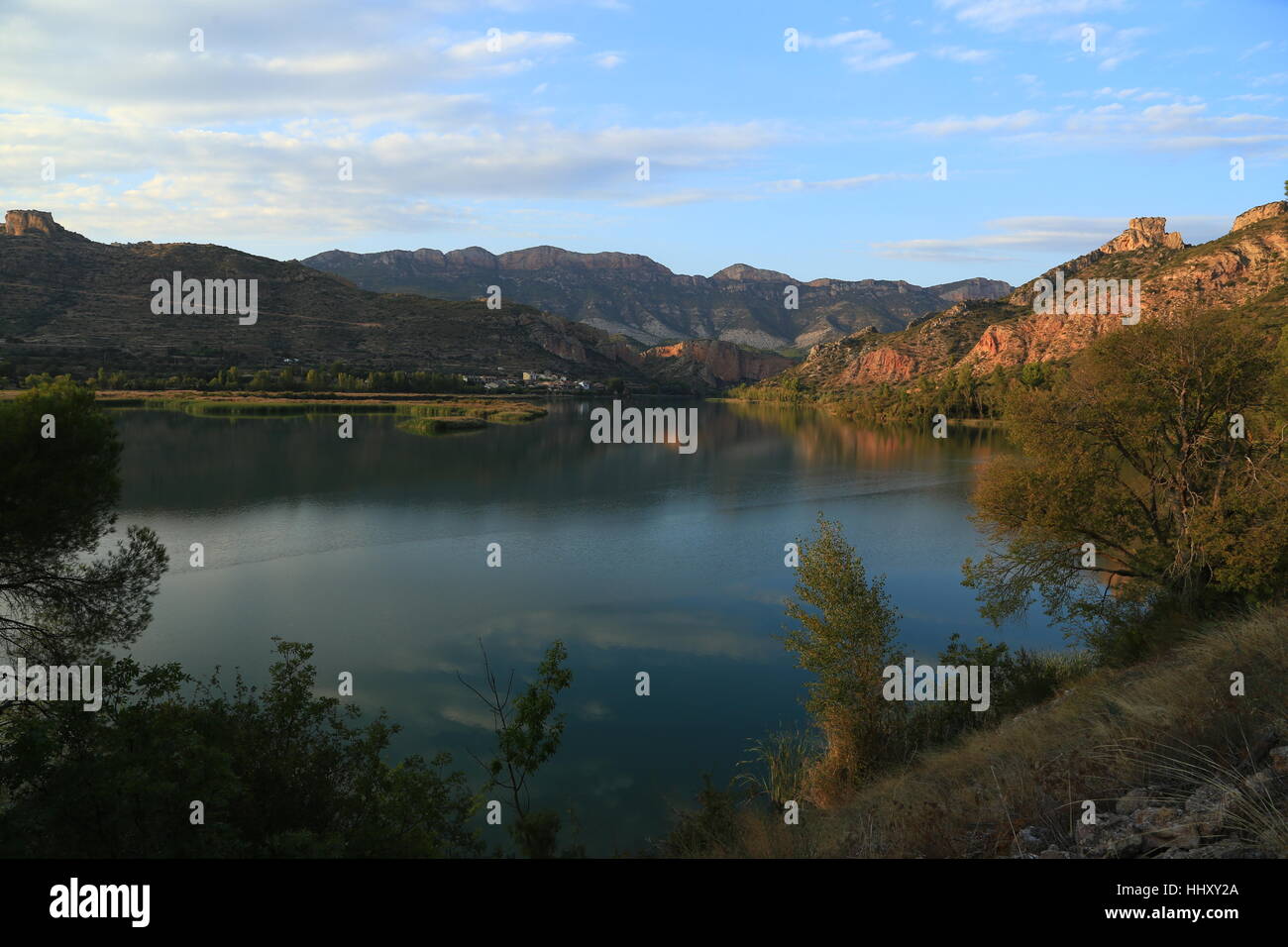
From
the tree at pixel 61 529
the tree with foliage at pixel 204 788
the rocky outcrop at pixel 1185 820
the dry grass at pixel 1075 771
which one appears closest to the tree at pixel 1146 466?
the dry grass at pixel 1075 771

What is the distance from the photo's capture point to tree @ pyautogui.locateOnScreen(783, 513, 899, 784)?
14.5 m

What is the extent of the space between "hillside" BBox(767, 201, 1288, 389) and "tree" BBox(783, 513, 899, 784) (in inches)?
2776

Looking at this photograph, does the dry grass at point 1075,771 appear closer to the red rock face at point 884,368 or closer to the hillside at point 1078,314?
the hillside at point 1078,314

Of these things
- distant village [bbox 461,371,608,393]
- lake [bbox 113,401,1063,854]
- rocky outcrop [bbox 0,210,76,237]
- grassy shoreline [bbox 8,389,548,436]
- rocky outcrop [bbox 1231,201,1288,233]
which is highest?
rocky outcrop [bbox 0,210,76,237]

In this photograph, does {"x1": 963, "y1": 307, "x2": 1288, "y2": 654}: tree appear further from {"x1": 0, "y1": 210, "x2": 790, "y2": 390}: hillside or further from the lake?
{"x1": 0, "y1": 210, "x2": 790, "y2": 390}: hillside

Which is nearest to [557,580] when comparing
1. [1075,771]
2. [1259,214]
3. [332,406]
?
[1075,771]

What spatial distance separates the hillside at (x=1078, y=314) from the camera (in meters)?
102

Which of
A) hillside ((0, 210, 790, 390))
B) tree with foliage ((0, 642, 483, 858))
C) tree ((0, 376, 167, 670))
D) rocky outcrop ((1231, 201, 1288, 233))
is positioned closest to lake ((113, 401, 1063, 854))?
tree with foliage ((0, 642, 483, 858))

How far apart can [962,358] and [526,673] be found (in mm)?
143108

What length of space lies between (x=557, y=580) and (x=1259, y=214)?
167520 mm

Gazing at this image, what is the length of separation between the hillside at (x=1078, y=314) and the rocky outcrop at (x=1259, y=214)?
1.01 ft

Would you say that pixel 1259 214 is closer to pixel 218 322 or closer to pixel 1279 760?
pixel 1279 760

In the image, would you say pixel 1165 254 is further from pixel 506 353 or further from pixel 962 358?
pixel 506 353
